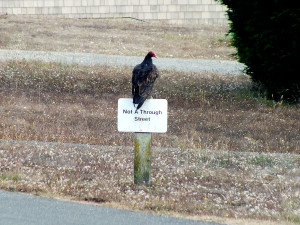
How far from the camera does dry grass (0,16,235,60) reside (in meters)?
23.7

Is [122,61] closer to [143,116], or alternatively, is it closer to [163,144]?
[163,144]

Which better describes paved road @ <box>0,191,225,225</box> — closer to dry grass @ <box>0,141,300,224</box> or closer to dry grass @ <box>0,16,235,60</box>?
dry grass @ <box>0,141,300,224</box>

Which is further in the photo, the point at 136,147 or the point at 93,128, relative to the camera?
the point at 93,128

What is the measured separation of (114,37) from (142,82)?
64.4ft

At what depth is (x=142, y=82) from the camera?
7.40 meters

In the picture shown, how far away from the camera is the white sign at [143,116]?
716cm

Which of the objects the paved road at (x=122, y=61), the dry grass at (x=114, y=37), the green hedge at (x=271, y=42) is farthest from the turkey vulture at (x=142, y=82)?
the dry grass at (x=114, y=37)

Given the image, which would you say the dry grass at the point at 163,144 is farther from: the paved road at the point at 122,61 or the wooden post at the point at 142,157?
the paved road at the point at 122,61

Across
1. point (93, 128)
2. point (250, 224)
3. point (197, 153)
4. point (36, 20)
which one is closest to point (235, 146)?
point (197, 153)

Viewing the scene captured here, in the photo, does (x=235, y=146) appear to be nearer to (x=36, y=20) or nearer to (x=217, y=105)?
(x=217, y=105)

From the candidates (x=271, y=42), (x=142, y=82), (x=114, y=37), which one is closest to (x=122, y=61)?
(x=114, y=37)

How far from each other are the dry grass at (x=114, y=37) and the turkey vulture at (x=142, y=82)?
1504 centimetres

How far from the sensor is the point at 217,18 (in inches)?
1249

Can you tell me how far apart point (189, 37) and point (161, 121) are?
20368 millimetres
